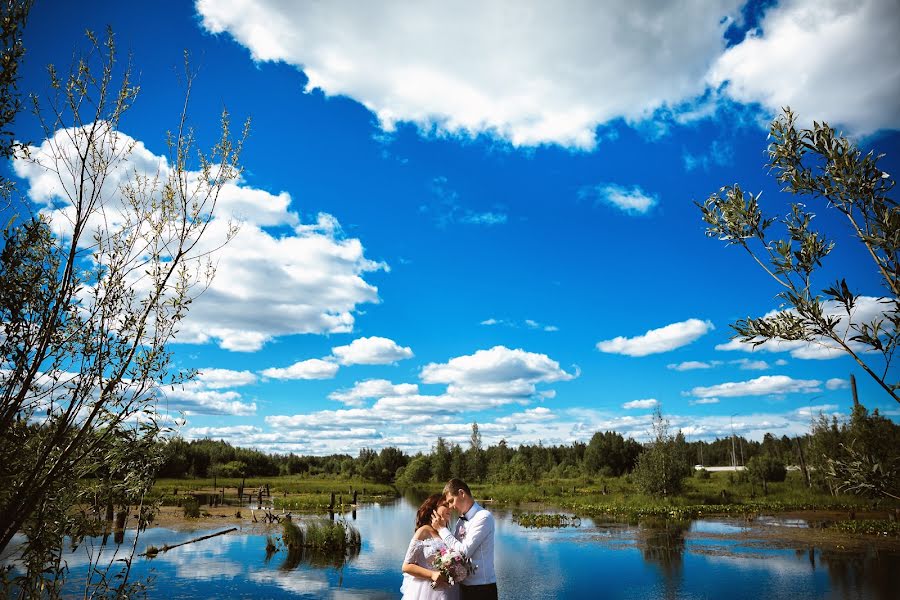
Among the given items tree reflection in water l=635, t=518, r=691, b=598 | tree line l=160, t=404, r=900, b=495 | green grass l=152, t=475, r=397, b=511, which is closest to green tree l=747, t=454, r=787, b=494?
tree line l=160, t=404, r=900, b=495

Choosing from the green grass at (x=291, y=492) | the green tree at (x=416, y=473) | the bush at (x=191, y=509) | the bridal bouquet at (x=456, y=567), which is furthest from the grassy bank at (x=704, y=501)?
the bridal bouquet at (x=456, y=567)

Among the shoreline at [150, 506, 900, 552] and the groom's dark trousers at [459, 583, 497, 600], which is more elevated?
the groom's dark trousers at [459, 583, 497, 600]

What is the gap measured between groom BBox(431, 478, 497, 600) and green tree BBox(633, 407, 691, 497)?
38125 mm

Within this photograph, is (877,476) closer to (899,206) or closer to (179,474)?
(899,206)

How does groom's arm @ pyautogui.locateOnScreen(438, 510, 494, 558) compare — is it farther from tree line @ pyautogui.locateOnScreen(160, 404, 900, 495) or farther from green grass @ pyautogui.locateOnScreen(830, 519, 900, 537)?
tree line @ pyautogui.locateOnScreen(160, 404, 900, 495)

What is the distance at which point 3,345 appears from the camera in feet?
14.0

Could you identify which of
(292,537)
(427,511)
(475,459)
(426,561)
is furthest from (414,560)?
(475,459)

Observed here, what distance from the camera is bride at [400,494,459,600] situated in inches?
229

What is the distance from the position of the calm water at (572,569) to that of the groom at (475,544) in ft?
37.5

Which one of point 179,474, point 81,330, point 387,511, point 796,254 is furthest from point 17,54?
point 179,474

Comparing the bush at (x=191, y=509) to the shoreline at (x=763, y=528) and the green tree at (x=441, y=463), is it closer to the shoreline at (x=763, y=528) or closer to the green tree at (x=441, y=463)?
the shoreline at (x=763, y=528)

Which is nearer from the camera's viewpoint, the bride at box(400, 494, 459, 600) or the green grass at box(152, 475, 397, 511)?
the bride at box(400, 494, 459, 600)

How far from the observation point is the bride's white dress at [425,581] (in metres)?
5.81

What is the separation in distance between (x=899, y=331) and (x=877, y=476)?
3.87ft
